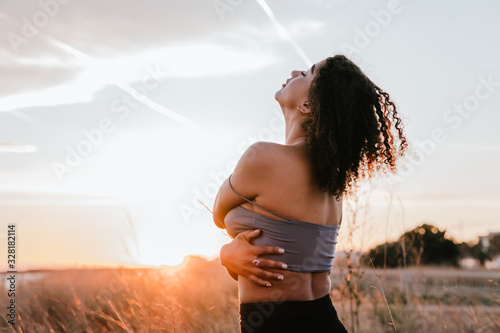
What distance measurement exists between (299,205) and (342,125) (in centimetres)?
50

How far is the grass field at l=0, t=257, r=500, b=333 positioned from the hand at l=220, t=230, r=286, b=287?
836mm

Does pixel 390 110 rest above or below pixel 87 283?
above

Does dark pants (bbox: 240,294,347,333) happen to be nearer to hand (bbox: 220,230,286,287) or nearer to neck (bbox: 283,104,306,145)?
hand (bbox: 220,230,286,287)

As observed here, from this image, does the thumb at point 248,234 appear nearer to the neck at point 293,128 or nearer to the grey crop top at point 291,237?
the grey crop top at point 291,237

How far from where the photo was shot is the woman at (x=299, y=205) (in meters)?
2.11

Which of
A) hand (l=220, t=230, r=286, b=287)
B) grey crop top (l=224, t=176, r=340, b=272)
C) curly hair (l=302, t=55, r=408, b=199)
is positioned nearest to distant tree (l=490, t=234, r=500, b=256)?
curly hair (l=302, t=55, r=408, b=199)

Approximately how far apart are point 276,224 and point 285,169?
252mm

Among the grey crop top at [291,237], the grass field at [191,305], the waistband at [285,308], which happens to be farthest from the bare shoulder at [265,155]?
the grass field at [191,305]

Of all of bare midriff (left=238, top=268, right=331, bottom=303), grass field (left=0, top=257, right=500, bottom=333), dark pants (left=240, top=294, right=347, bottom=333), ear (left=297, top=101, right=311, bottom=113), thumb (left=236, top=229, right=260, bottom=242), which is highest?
ear (left=297, top=101, right=311, bottom=113)

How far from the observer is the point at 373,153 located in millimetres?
2531

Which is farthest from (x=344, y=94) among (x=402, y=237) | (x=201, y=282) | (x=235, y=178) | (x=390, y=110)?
(x=201, y=282)

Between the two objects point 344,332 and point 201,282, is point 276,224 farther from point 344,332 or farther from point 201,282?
point 201,282

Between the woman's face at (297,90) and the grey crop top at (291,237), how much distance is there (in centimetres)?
69

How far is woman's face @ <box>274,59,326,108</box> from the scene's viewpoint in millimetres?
2570
